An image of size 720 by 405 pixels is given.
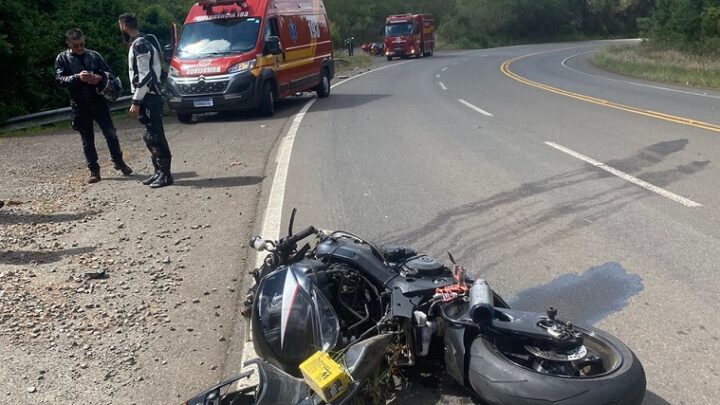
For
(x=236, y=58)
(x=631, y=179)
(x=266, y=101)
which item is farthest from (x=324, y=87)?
(x=631, y=179)

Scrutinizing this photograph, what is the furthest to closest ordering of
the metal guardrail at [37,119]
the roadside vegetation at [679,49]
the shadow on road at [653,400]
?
the roadside vegetation at [679,49] < the metal guardrail at [37,119] < the shadow on road at [653,400]

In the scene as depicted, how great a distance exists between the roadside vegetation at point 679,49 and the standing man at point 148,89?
19101mm

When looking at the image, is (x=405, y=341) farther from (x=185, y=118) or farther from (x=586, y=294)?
(x=185, y=118)

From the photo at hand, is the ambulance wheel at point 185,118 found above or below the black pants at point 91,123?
below

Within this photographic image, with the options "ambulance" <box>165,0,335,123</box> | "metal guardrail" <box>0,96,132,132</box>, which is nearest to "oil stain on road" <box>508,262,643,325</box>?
"ambulance" <box>165,0,335,123</box>

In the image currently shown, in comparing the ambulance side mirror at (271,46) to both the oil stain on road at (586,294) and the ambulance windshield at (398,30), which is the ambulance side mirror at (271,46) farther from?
the ambulance windshield at (398,30)

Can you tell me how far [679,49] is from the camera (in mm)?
38844

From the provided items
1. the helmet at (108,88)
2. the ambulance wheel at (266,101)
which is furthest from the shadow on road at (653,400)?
the ambulance wheel at (266,101)

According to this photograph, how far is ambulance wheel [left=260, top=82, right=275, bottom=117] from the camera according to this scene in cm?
1605

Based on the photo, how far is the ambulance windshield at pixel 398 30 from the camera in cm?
4762

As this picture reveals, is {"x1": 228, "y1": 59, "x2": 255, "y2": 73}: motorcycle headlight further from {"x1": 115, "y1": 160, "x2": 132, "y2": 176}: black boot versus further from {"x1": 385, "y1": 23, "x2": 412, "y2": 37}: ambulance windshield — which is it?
{"x1": 385, "y1": 23, "x2": 412, "y2": 37}: ambulance windshield

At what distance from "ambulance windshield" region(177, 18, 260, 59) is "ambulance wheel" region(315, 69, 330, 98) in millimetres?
3741

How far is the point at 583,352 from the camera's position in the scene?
3.10 m

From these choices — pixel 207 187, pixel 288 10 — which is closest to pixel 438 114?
pixel 288 10
